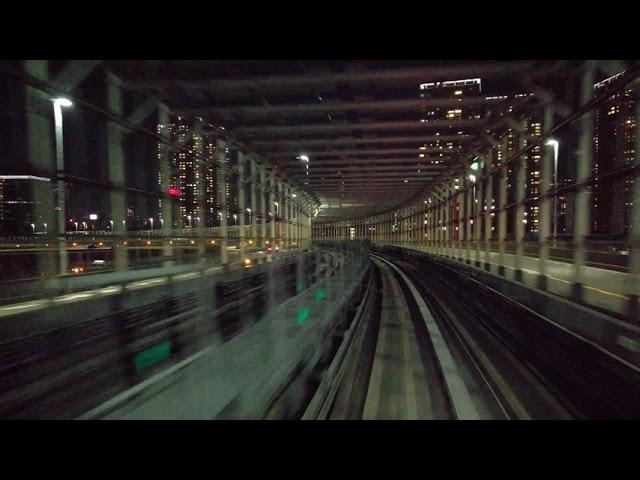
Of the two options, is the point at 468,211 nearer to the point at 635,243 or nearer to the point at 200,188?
the point at 200,188

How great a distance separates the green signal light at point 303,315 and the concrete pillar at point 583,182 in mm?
3672

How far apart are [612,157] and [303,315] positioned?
4.53 metres

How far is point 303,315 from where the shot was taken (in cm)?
605

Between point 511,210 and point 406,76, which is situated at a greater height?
point 406,76

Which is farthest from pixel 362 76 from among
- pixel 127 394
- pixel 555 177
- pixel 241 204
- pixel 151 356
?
pixel 241 204

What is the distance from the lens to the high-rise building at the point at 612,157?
4.53 metres

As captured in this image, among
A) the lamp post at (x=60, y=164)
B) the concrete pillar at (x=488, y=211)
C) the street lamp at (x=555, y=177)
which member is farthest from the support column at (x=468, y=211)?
the lamp post at (x=60, y=164)

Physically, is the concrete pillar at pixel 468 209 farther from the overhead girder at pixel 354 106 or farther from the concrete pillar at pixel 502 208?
the overhead girder at pixel 354 106

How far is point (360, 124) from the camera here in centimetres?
998

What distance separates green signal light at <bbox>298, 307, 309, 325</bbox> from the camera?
5.73 m

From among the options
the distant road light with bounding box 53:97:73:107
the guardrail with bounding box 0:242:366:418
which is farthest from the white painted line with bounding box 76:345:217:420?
the distant road light with bounding box 53:97:73:107
